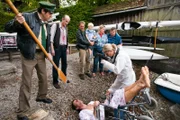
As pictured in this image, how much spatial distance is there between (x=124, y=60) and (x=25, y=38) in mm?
1803

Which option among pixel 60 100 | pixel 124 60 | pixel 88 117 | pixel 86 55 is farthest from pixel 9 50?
pixel 124 60

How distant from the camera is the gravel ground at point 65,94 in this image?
133 inches

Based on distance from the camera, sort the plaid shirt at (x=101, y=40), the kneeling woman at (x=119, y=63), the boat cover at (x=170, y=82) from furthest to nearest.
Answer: the plaid shirt at (x=101, y=40), the boat cover at (x=170, y=82), the kneeling woman at (x=119, y=63)

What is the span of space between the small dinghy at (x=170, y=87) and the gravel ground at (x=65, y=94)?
9.1 inches

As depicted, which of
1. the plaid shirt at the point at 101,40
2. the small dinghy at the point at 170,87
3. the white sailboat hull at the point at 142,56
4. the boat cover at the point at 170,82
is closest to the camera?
the small dinghy at the point at 170,87

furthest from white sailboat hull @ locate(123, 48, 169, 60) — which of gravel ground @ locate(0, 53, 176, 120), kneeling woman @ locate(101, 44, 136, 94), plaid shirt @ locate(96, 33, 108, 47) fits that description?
kneeling woman @ locate(101, 44, 136, 94)

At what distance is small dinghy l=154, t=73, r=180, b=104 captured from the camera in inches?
190

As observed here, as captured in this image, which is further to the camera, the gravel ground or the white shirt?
the white shirt

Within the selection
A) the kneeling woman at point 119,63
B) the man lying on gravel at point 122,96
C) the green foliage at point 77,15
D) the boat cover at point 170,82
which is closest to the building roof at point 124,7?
the green foliage at point 77,15

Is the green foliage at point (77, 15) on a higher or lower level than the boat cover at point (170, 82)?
higher

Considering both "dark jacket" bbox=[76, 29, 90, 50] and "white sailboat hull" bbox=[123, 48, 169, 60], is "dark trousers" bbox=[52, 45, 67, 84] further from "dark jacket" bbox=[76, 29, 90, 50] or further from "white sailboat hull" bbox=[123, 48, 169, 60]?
"white sailboat hull" bbox=[123, 48, 169, 60]

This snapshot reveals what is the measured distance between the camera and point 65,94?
4.21 m

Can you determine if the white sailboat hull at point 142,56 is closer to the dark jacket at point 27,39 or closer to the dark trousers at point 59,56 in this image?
the dark trousers at point 59,56

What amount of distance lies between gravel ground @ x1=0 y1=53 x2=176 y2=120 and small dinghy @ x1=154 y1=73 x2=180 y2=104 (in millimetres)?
232
